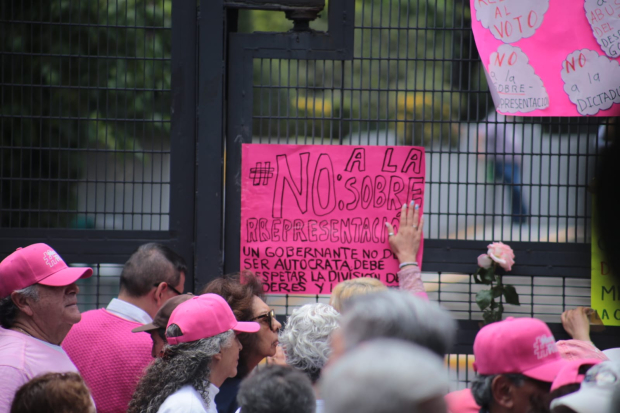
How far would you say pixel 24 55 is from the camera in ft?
13.1

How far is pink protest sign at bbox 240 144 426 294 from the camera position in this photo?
3.97m

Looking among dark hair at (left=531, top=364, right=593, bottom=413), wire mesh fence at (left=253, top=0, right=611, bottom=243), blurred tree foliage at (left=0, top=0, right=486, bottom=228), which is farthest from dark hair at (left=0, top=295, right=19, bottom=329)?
dark hair at (left=531, top=364, right=593, bottom=413)

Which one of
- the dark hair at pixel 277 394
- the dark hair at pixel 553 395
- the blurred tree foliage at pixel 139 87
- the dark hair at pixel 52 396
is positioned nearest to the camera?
the dark hair at pixel 277 394

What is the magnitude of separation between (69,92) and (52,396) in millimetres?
2180

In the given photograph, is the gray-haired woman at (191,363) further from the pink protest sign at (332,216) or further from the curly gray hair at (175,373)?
the pink protest sign at (332,216)

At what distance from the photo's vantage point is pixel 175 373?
2.71m

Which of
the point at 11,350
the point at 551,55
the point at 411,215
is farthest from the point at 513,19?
the point at 11,350

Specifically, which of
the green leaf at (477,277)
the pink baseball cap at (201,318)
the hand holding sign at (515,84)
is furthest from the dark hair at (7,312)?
the hand holding sign at (515,84)

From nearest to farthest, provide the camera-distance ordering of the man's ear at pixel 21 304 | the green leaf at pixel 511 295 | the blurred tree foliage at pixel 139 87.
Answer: the man's ear at pixel 21 304 → the green leaf at pixel 511 295 → the blurred tree foliage at pixel 139 87

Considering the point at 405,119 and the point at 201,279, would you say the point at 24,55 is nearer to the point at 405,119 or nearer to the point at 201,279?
the point at 201,279

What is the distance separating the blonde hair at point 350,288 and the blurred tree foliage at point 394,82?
2.85ft

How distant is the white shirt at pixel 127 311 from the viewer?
12.0 ft

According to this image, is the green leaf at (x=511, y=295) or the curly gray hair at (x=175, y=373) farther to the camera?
the green leaf at (x=511, y=295)

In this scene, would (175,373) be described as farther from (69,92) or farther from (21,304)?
(69,92)
